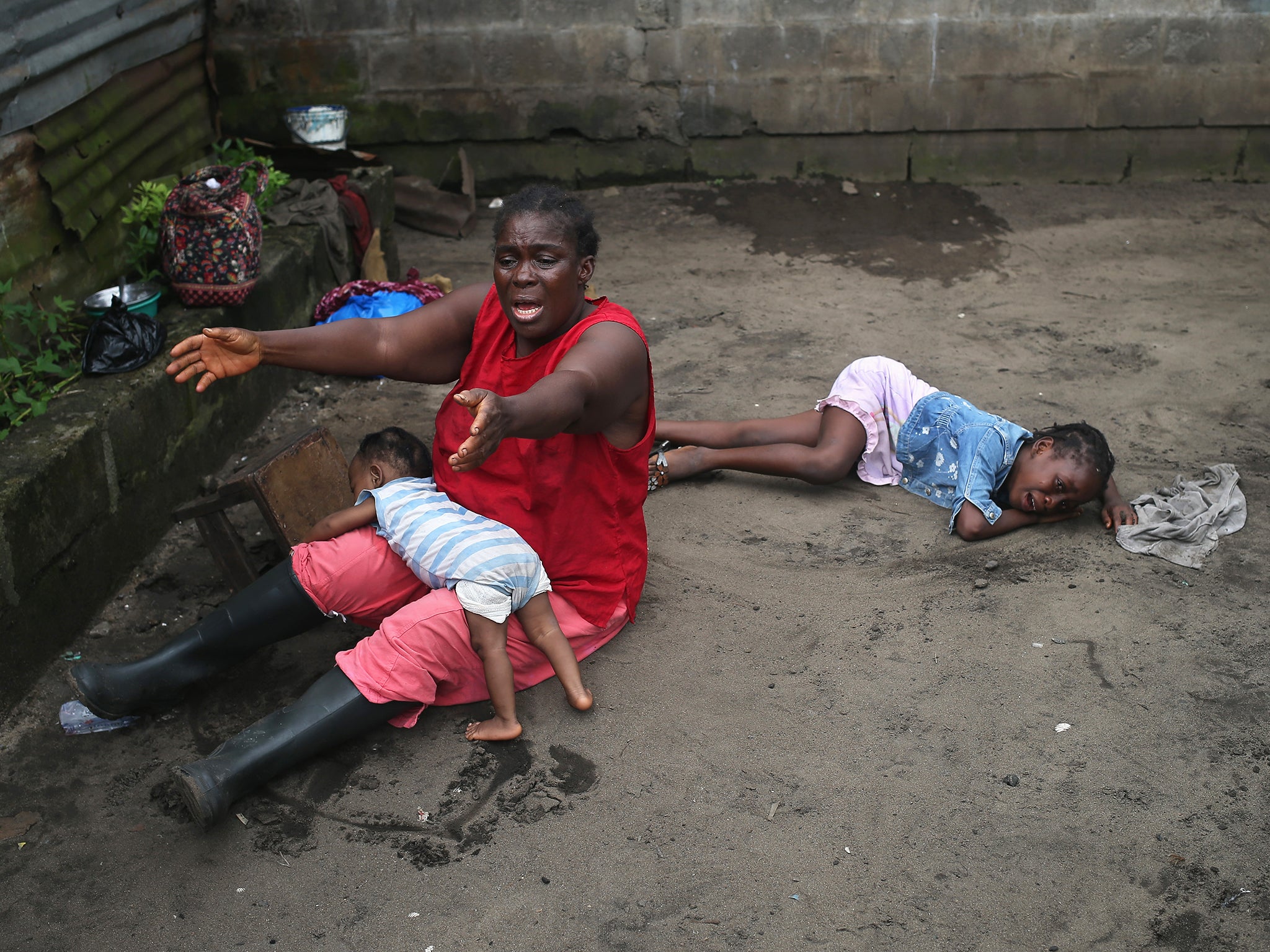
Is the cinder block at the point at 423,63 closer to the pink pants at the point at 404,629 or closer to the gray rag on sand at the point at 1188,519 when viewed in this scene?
the pink pants at the point at 404,629

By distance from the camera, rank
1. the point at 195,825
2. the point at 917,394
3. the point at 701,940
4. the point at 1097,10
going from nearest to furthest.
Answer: the point at 701,940, the point at 195,825, the point at 917,394, the point at 1097,10

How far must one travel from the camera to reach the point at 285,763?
259 centimetres

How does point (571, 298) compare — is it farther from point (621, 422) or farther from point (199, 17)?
point (199, 17)

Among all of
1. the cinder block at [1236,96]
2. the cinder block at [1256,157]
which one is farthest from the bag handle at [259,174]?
the cinder block at [1256,157]

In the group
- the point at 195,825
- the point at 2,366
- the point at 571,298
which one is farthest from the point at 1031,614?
the point at 2,366

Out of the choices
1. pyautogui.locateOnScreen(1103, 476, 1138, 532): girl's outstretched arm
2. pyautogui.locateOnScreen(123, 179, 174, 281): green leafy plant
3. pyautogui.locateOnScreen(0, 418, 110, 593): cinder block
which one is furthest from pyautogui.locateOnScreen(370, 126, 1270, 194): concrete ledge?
pyautogui.locateOnScreen(0, 418, 110, 593): cinder block

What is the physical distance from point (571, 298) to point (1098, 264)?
4675 mm

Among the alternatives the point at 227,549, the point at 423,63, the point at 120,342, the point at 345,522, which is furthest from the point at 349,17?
the point at 345,522

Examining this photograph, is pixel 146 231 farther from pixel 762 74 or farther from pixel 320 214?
pixel 762 74

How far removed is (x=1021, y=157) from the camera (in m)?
7.34

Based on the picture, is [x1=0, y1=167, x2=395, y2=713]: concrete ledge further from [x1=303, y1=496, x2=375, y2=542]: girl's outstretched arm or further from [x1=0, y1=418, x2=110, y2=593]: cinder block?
[x1=303, y1=496, x2=375, y2=542]: girl's outstretched arm

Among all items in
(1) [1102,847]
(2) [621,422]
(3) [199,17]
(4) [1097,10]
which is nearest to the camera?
(1) [1102,847]

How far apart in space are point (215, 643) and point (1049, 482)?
2.63 m

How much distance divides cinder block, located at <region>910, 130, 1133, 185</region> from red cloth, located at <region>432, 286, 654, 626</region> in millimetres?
5165
